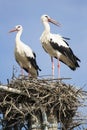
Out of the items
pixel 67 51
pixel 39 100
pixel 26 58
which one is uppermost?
pixel 67 51

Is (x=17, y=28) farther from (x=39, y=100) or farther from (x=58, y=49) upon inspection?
(x=39, y=100)

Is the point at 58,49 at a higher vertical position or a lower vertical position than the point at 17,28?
lower

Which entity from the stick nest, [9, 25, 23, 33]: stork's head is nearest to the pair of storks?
[9, 25, 23, 33]: stork's head

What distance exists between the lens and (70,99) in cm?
1205

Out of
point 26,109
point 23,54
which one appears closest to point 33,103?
point 26,109

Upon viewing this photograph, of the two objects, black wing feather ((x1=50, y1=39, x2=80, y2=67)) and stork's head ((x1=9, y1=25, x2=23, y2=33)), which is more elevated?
stork's head ((x1=9, y1=25, x2=23, y2=33))

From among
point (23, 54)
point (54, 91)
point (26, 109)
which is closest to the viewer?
point (26, 109)

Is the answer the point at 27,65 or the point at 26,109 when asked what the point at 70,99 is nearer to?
the point at 26,109

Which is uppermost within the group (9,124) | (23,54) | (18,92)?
(23,54)

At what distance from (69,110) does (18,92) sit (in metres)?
1.41

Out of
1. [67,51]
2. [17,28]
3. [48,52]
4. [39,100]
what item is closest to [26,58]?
[48,52]

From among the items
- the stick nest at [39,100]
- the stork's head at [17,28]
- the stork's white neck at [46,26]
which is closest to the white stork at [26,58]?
the stork's white neck at [46,26]

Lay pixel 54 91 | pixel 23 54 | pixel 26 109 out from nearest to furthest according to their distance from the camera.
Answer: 1. pixel 26 109
2. pixel 54 91
3. pixel 23 54

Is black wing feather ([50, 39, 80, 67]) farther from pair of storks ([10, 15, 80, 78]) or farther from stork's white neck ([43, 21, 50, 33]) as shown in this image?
stork's white neck ([43, 21, 50, 33])
